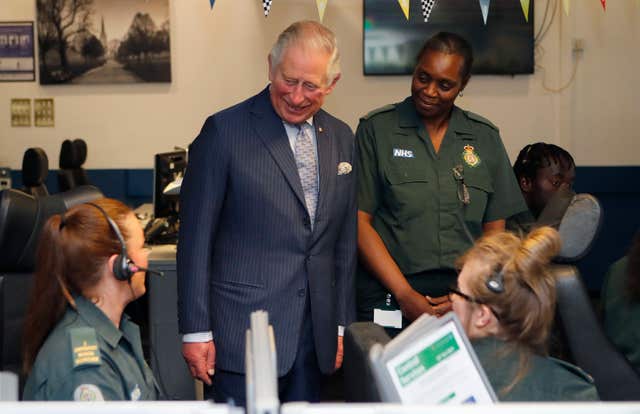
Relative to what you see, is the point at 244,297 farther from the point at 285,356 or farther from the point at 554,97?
the point at 554,97

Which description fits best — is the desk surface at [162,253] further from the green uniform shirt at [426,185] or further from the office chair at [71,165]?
the office chair at [71,165]

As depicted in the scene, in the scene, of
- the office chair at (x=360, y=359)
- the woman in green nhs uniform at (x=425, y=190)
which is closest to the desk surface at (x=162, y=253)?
the woman in green nhs uniform at (x=425, y=190)

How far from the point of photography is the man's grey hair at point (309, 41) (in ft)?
7.97

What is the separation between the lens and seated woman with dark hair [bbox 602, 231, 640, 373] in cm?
236

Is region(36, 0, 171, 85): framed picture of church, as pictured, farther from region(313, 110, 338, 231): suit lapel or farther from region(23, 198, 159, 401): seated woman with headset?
region(23, 198, 159, 401): seated woman with headset

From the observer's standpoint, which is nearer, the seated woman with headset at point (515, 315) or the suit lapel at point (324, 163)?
the seated woman with headset at point (515, 315)

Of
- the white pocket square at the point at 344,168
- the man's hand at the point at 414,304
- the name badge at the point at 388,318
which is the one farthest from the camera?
the name badge at the point at 388,318

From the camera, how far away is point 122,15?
664 centimetres

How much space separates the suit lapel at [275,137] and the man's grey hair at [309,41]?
4.4 inches

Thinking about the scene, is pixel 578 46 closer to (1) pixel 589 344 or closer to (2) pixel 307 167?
(2) pixel 307 167

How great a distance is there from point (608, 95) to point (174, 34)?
3.11 meters

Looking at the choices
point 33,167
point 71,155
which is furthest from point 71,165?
point 33,167

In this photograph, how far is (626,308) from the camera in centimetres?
242

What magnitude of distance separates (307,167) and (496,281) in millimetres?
817
